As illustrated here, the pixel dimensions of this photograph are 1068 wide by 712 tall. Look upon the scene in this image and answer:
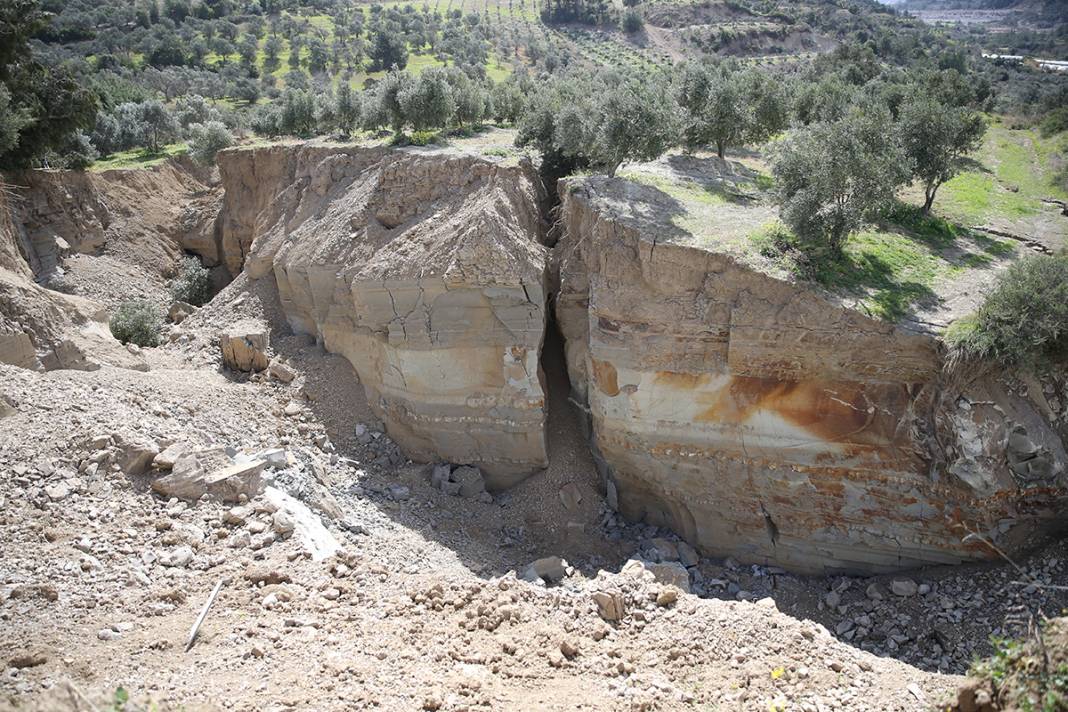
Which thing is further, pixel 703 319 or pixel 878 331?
pixel 703 319

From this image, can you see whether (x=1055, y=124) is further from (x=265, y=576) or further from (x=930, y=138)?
(x=265, y=576)

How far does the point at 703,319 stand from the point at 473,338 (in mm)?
5352

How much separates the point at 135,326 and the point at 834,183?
18.1 meters

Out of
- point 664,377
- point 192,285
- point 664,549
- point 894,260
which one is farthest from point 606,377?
point 192,285

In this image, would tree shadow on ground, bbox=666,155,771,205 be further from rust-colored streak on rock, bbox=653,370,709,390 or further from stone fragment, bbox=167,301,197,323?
stone fragment, bbox=167,301,197,323

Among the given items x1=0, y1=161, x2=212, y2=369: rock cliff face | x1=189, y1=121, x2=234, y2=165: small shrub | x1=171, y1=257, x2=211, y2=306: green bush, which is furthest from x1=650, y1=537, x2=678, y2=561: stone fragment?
x1=189, y1=121, x2=234, y2=165: small shrub

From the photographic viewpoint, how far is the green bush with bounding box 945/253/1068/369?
453 inches

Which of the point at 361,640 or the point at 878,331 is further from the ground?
the point at 878,331

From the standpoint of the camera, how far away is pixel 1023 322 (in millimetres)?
11531

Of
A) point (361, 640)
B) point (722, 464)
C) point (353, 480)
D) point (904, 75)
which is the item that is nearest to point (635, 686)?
point (361, 640)

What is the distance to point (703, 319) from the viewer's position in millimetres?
13797

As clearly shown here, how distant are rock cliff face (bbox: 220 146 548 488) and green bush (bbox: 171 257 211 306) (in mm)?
6107

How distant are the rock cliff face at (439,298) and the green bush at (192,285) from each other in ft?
20.0

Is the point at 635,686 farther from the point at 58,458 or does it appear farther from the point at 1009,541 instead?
the point at 58,458
